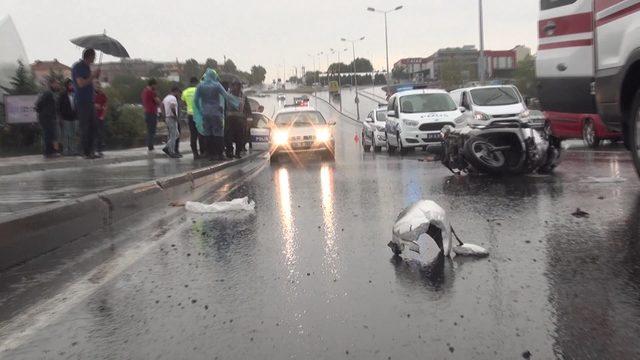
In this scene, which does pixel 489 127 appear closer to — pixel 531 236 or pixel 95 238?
pixel 531 236

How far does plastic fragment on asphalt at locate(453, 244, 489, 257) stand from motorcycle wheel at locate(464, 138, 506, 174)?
5310mm

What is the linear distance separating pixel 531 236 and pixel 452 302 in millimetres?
2066

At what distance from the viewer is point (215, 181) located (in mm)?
12180

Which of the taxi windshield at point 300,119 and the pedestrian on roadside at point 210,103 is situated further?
the taxi windshield at point 300,119

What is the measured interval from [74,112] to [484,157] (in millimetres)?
9752

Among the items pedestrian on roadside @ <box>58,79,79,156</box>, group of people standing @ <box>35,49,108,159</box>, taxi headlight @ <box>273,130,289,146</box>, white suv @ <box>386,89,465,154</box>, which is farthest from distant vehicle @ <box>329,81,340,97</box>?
pedestrian on roadside @ <box>58,79,79,156</box>

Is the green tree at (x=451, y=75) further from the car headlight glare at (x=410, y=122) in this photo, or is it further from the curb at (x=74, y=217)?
the curb at (x=74, y=217)

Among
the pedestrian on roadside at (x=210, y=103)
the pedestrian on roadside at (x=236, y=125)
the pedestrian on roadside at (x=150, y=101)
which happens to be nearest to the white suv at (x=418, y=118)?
the pedestrian on roadside at (x=236, y=125)

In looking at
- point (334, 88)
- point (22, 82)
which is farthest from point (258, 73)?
point (22, 82)

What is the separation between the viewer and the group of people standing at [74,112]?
1177 cm

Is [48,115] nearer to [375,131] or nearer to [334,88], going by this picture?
[375,131]

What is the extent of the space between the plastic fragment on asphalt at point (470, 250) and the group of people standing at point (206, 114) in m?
9.36

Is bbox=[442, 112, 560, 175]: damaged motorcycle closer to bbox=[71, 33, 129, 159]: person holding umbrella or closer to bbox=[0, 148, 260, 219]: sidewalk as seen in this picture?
bbox=[0, 148, 260, 219]: sidewalk

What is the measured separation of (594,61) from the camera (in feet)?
23.7
